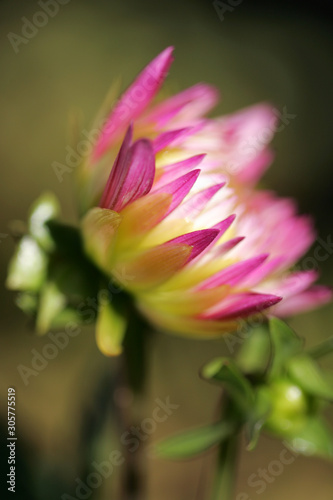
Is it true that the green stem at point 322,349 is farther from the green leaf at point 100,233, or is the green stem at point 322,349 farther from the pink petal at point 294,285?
the green leaf at point 100,233

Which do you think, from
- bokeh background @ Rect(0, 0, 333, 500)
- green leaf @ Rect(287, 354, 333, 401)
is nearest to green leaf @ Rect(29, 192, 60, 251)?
green leaf @ Rect(287, 354, 333, 401)

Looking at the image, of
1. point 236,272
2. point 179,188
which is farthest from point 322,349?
point 179,188

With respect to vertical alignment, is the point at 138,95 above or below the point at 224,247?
above

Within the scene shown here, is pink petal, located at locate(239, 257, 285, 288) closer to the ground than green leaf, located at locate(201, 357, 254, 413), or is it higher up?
higher up

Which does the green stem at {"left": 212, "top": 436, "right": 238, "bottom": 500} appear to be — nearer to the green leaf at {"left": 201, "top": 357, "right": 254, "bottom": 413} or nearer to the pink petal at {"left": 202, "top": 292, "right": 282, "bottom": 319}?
the green leaf at {"left": 201, "top": 357, "right": 254, "bottom": 413}

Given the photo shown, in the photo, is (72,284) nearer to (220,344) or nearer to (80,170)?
(80,170)

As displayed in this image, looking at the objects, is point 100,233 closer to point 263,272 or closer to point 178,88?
point 263,272

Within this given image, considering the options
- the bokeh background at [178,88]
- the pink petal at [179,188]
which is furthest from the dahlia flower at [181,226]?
the bokeh background at [178,88]
